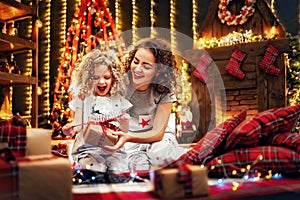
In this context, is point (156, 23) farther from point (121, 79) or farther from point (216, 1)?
point (121, 79)

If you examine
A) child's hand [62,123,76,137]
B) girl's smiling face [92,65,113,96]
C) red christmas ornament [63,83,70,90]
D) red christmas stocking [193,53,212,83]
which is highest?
red christmas stocking [193,53,212,83]

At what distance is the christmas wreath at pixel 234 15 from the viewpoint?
579 centimetres

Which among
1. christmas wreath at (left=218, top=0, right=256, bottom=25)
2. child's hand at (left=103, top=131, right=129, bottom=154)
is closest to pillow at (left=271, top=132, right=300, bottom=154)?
child's hand at (left=103, top=131, right=129, bottom=154)

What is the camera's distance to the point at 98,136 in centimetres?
202

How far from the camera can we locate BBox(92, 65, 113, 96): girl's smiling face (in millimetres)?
2314

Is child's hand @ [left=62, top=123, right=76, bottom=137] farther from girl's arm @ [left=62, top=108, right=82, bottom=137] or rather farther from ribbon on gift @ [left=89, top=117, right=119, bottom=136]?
ribbon on gift @ [left=89, top=117, right=119, bottom=136]

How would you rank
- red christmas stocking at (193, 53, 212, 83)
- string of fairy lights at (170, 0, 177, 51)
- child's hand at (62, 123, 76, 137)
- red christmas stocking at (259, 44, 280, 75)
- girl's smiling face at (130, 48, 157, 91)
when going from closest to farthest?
child's hand at (62, 123, 76, 137) < girl's smiling face at (130, 48, 157, 91) < red christmas stocking at (259, 44, 280, 75) < red christmas stocking at (193, 53, 212, 83) < string of fairy lights at (170, 0, 177, 51)

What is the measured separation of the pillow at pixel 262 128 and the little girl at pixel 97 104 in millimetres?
642

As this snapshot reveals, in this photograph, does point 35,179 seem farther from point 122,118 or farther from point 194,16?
point 194,16

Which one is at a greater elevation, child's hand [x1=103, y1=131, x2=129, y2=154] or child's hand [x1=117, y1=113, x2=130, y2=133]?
child's hand [x1=117, y1=113, x2=130, y2=133]

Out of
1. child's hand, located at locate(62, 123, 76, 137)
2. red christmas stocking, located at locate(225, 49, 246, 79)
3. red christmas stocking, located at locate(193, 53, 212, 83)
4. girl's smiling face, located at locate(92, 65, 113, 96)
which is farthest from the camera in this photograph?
red christmas stocking, located at locate(193, 53, 212, 83)

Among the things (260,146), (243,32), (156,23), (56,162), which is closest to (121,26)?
(156,23)

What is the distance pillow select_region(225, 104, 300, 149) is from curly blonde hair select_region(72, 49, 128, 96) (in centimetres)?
75

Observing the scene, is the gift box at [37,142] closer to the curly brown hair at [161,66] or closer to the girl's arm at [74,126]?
the girl's arm at [74,126]
